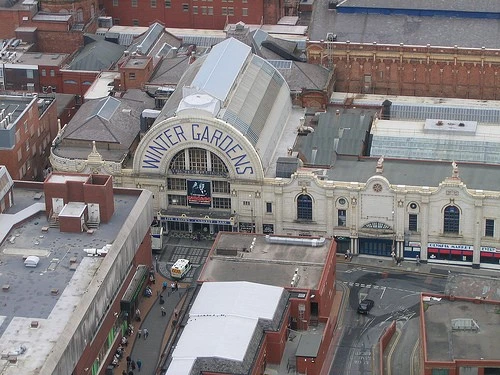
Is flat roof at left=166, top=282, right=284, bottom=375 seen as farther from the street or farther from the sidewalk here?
the street

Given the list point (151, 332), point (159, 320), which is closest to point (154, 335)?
point (151, 332)

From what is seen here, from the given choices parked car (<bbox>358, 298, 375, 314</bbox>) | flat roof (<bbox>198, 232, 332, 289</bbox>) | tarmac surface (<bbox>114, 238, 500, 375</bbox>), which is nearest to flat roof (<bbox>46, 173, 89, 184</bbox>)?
tarmac surface (<bbox>114, 238, 500, 375</bbox>)

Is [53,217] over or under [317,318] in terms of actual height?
over

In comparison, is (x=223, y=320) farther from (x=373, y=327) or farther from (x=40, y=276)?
(x=373, y=327)

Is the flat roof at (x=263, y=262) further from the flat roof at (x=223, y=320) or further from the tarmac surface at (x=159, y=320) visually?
the tarmac surface at (x=159, y=320)

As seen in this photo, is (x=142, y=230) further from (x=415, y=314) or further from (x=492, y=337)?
(x=492, y=337)

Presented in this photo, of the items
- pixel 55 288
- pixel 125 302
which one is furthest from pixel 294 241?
pixel 55 288

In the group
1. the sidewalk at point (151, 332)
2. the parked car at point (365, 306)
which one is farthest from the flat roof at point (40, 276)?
the parked car at point (365, 306)
